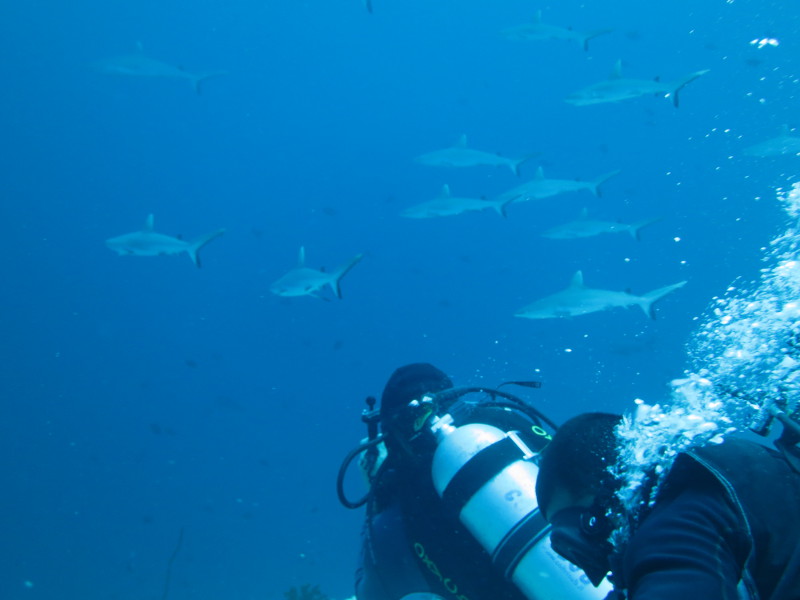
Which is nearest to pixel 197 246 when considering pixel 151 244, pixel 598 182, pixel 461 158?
pixel 151 244

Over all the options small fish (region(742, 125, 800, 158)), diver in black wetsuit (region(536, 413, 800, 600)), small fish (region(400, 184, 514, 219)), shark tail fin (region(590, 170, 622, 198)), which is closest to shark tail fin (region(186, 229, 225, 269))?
small fish (region(400, 184, 514, 219))

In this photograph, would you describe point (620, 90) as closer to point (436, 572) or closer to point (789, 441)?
point (436, 572)

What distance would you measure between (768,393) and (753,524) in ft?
2.01

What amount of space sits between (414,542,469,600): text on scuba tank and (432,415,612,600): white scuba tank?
322 millimetres

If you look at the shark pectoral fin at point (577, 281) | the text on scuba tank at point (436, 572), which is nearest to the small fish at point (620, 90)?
the shark pectoral fin at point (577, 281)

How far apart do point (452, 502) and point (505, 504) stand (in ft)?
A: 0.88

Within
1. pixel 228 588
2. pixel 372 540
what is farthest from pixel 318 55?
pixel 372 540

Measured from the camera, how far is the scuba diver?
7.43 ft

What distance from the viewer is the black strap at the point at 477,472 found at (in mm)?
2511

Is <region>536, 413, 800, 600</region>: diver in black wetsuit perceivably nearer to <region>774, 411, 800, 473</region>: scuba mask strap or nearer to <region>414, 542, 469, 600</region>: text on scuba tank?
<region>774, 411, 800, 473</region>: scuba mask strap

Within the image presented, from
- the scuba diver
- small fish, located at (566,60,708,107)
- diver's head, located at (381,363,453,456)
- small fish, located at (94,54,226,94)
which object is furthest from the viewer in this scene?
small fish, located at (94,54,226,94)

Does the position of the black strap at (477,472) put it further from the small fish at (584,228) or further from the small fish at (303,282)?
the small fish at (584,228)

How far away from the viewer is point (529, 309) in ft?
33.4

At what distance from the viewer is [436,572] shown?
8.96 ft
